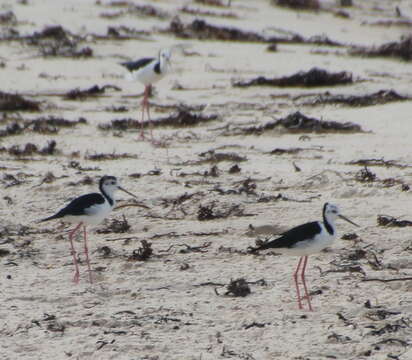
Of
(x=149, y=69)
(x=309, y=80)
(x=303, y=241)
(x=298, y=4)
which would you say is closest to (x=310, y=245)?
(x=303, y=241)

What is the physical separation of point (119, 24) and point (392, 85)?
7926 mm

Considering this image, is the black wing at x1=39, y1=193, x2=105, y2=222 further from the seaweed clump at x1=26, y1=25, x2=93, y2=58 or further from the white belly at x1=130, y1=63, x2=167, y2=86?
the seaweed clump at x1=26, y1=25, x2=93, y2=58

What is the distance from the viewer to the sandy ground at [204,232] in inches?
281

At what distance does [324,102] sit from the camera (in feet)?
51.5

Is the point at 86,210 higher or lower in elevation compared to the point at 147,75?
higher

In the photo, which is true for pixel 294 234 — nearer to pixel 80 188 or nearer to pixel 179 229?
pixel 179 229

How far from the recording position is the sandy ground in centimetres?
713

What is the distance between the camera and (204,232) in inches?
372

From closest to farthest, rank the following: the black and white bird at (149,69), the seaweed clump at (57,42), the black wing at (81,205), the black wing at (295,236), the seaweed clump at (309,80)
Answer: the black wing at (295,236)
the black wing at (81,205)
the black and white bird at (149,69)
the seaweed clump at (309,80)
the seaweed clump at (57,42)

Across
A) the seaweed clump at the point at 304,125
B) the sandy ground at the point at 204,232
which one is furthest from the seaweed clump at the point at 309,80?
the seaweed clump at the point at 304,125

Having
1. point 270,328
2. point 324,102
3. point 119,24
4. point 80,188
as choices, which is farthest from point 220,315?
point 119,24

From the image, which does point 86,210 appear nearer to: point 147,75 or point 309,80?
point 147,75

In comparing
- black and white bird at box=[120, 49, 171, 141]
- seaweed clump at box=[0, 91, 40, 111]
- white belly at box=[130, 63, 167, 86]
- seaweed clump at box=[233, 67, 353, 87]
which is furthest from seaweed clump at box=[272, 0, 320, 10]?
seaweed clump at box=[0, 91, 40, 111]

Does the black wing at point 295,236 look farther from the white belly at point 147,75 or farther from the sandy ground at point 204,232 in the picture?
the white belly at point 147,75
